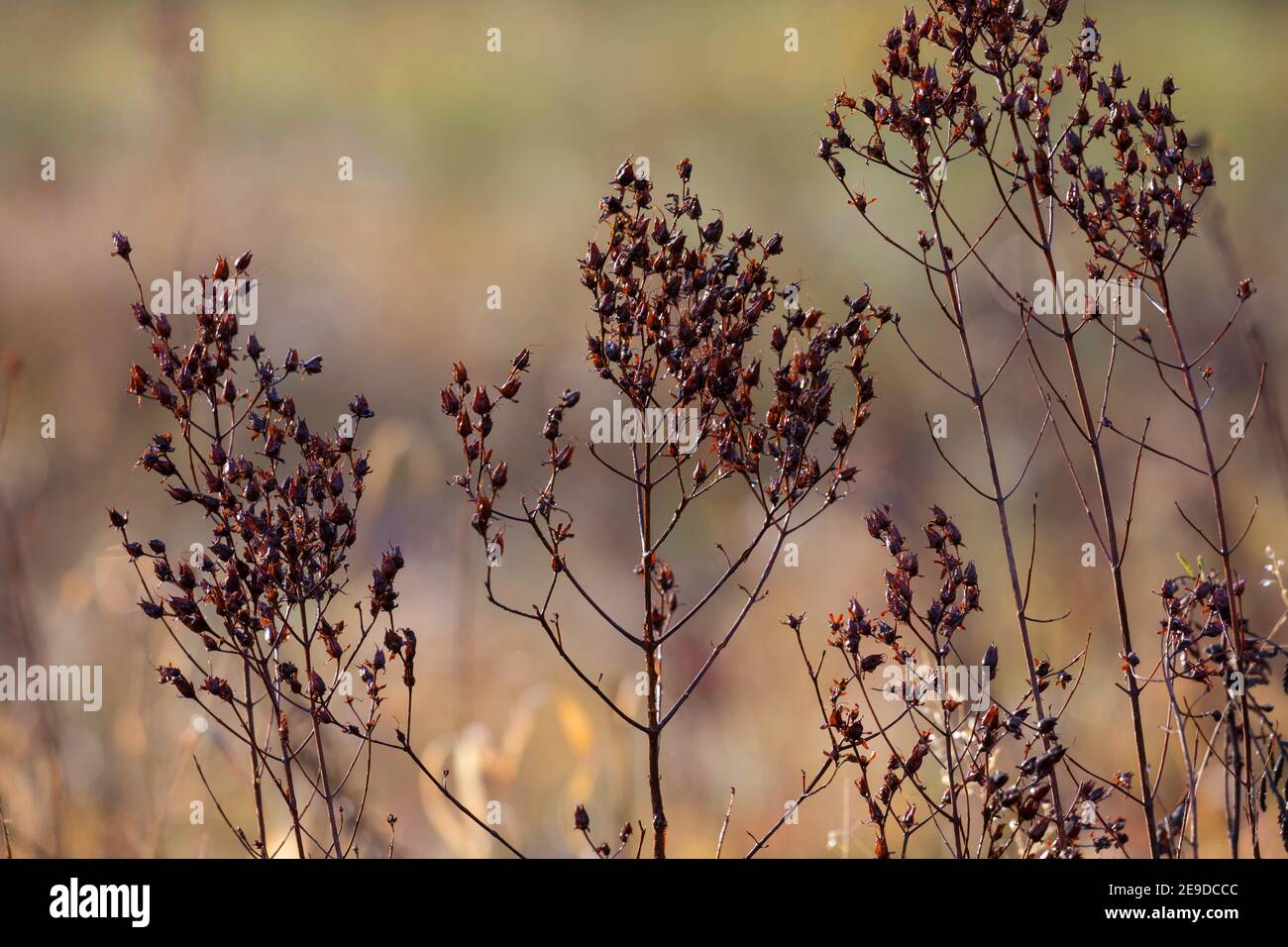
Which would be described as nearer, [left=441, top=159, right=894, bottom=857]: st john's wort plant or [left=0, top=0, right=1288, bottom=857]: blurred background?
[left=441, top=159, right=894, bottom=857]: st john's wort plant

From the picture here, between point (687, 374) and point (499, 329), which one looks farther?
point (499, 329)

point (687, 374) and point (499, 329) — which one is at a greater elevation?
point (499, 329)

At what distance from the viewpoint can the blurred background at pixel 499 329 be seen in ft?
20.0

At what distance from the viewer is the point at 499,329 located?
11.3 metres

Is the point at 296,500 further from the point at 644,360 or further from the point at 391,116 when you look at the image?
the point at 391,116

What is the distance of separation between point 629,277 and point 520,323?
8179 millimetres

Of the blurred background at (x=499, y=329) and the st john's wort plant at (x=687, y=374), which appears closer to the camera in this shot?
the st john's wort plant at (x=687, y=374)

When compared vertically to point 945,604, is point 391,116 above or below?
above

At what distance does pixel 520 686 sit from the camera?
27.1ft

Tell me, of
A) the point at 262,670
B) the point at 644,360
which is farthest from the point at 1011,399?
the point at 262,670

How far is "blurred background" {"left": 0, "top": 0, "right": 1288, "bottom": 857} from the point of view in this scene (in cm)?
609

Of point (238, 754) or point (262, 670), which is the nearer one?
point (262, 670)
